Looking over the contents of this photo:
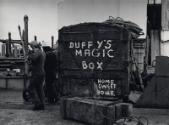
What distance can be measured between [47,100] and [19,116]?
235cm

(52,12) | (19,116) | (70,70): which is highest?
(52,12)

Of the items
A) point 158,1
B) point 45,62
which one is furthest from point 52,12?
point 45,62

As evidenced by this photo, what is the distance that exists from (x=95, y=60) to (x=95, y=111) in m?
1.95

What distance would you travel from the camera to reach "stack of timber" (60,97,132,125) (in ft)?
28.3

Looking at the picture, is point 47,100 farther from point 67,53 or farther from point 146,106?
point 146,106

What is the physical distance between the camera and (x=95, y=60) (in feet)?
33.9

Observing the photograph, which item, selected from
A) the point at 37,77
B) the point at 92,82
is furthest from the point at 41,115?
the point at 92,82

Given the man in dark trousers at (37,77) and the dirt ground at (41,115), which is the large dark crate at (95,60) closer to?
the man in dark trousers at (37,77)

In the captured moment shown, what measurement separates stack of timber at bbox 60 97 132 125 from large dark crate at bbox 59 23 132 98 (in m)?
1.06

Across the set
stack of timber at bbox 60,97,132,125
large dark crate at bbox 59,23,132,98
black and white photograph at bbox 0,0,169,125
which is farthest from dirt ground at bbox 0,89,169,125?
large dark crate at bbox 59,23,132,98

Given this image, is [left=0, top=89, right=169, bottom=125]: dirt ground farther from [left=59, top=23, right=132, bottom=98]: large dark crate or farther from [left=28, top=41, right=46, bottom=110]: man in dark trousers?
[left=59, top=23, right=132, bottom=98]: large dark crate

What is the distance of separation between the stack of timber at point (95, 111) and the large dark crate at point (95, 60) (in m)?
1.06

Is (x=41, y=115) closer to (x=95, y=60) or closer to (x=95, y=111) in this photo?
(x=95, y=111)

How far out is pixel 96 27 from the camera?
1040cm
